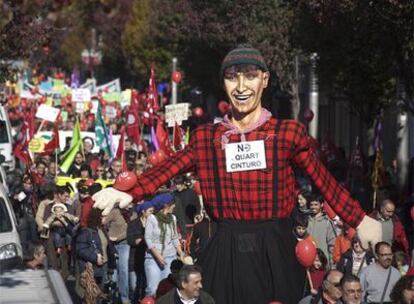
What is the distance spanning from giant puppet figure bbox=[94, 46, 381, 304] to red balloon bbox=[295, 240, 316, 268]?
149mm

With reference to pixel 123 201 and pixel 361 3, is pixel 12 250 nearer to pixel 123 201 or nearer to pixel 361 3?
pixel 361 3

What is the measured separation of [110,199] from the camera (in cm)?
590

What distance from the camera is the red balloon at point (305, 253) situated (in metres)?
6.27

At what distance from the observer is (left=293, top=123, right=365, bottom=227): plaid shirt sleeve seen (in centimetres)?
605

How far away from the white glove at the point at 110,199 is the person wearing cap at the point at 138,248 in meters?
8.50

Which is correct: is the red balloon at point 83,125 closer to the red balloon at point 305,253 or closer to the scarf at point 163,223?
the scarf at point 163,223

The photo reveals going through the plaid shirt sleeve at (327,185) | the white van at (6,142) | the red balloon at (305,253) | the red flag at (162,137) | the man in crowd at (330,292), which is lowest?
the white van at (6,142)

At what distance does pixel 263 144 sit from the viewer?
6004mm

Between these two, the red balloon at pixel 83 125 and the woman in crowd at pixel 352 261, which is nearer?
the woman in crowd at pixel 352 261

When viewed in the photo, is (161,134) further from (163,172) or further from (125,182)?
(125,182)

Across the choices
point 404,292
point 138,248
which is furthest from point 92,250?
point 404,292

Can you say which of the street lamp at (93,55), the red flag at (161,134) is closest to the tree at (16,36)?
the red flag at (161,134)

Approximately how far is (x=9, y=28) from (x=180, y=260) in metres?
11.2

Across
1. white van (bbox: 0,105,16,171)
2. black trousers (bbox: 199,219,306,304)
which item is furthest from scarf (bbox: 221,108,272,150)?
white van (bbox: 0,105,16,171)
